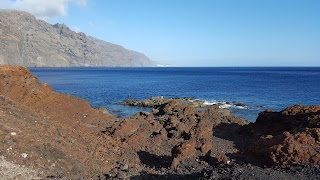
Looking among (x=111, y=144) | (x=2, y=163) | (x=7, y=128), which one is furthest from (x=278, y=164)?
(x=7, y=128)

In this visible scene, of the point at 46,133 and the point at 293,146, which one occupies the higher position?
the point at 293,146

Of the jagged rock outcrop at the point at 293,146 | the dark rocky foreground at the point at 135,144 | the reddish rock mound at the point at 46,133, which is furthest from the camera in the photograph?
the reddish rock mound at the point at 46,133

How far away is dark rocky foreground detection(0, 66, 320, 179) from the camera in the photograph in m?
15.8

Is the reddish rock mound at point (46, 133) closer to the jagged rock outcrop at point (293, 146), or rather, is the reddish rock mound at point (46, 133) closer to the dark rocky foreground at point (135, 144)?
the dark rocky foreground at point (135, 144)

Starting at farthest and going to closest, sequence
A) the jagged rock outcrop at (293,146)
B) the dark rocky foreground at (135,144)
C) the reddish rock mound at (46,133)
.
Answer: the reddish rock mound at (46,133) < the dark rocky foreground at (135,144) < the jagged rock outcrop at (293,146)

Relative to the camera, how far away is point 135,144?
23766mm

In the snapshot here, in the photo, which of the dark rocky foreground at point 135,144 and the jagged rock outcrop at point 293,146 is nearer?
the jagged rock outcrop at point 293,146

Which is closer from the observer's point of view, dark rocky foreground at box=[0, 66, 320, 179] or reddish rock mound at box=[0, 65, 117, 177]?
dark rocky foreground at box=[0, 66, 320, 179]

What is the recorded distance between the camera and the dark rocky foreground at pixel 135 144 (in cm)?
1584

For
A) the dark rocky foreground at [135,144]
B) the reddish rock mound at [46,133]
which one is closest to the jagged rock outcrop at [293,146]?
the dark rocky foreground at [135,144]

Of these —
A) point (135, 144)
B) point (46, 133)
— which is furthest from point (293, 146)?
point (46, 133)

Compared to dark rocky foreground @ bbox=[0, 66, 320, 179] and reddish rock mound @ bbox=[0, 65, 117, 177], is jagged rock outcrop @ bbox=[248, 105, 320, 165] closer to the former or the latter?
dark rocky foreground @ bbox=[0, 66, 320, 179]

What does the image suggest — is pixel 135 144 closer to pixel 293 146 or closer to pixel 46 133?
pixel 46 133

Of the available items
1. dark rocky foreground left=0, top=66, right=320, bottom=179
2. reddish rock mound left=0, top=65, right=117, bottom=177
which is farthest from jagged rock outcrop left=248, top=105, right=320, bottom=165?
reddish rock mound left=0, top=65, right=117, bottom=177
